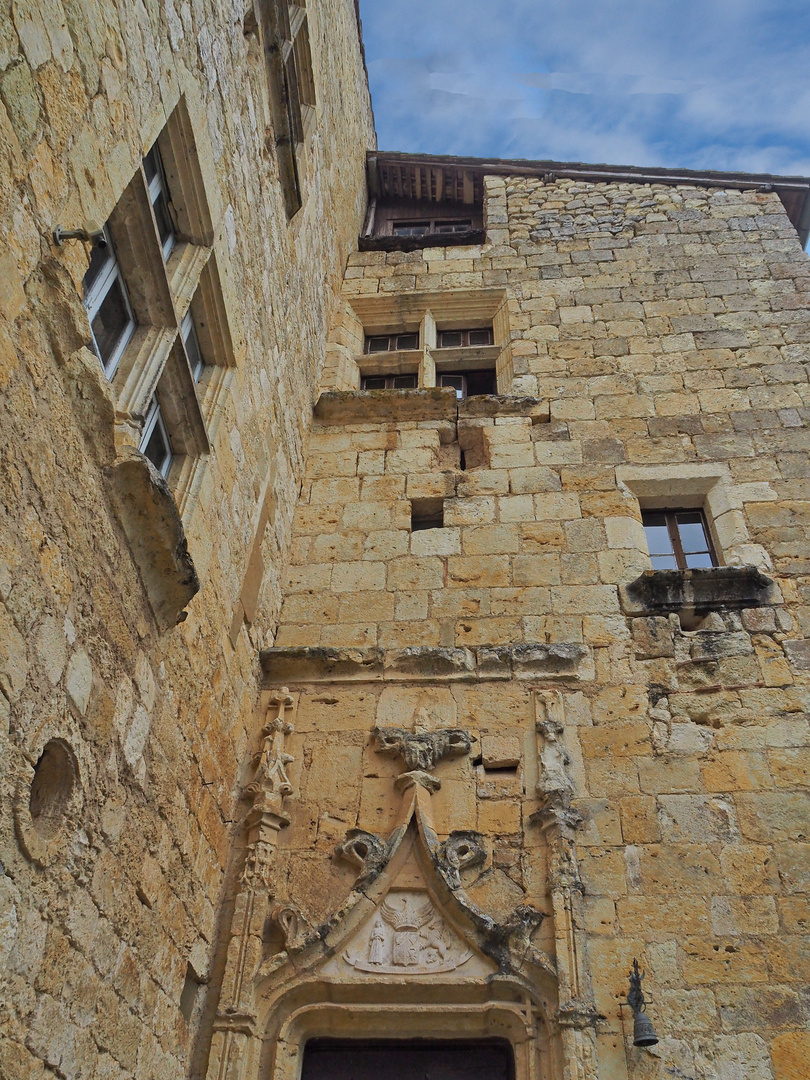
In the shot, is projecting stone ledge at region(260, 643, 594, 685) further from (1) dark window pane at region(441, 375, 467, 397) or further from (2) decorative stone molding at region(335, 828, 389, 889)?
(1) dark window pane at region(441, 375, 467, 397)

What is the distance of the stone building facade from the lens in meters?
2.81

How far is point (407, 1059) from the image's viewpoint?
13.2 ft

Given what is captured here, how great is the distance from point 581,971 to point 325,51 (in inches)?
273

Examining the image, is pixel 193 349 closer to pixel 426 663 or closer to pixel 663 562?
pixel 426 663

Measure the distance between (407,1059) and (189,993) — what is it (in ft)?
3.27

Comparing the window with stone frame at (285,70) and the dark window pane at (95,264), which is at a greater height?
the window with stone frame at (285,70)

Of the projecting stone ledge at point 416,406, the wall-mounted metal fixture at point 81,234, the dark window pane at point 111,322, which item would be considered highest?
the projecting stone ledge at point 416,406

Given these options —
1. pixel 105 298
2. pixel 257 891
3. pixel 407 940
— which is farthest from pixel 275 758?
pixel 105 298

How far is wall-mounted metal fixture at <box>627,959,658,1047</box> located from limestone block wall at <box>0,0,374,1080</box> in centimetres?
185

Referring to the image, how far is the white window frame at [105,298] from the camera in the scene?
324cm

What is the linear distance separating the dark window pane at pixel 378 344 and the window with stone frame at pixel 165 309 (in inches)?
136

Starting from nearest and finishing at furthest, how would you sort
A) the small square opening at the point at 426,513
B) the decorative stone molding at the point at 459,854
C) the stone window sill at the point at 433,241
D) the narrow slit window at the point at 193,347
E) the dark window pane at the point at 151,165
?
the dark window pane at the point at 151,165
the decorative stone molding at the point at 459,854
the narrow slit window at the point at 193,347
the small square opening at the point at 426,513
the stone window sill at the point at 433,241

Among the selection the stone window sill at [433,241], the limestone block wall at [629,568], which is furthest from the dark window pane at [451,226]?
the limestone block wall at [629,568]

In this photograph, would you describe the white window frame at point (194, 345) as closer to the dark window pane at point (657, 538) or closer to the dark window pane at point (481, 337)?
the dark window pane at point (657, 538)
